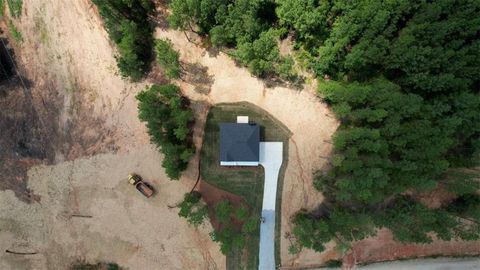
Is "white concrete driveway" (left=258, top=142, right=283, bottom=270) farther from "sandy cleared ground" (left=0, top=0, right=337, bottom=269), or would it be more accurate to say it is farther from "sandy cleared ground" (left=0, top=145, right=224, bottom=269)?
"sandy cleared ground" (left=0, top=145, right=224, bottom=269)

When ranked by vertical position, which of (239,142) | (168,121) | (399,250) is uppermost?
(168,121)

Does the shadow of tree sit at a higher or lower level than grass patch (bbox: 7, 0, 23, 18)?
lower

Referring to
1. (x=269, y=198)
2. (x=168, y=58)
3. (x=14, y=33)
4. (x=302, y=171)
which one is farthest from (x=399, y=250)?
(x=14, y=33)

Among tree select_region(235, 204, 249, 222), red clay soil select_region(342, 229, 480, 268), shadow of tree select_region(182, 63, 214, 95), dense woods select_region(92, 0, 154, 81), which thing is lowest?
red clay soil select_region(342, 229, 480, 268)

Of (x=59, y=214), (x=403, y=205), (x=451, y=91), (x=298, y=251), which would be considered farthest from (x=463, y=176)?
(x=59, y=214)

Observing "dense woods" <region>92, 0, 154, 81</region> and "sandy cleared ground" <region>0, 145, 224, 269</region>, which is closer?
"dense woods" <region>92, 0, 154, 81</region>

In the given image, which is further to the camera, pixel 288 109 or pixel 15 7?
pixel 15 7

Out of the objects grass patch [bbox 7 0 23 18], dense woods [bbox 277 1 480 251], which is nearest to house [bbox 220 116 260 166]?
dense woods [bbox 277 1 480 251]

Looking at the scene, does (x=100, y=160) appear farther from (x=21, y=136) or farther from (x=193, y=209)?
(x=193, y=209)
